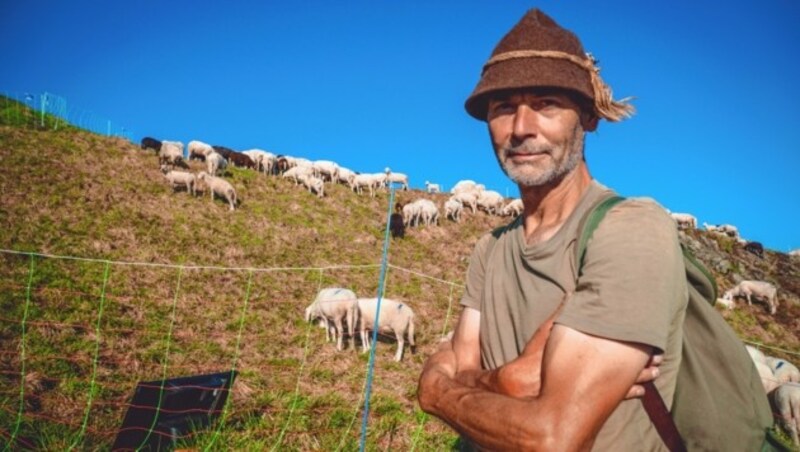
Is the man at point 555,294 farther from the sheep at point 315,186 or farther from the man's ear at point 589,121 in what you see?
the sheep at point 315,186

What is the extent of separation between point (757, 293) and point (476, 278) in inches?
1237

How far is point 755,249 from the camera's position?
37.4 meters

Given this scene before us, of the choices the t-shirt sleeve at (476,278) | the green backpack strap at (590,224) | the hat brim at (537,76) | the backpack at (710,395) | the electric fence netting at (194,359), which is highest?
the hat brim at (537,76)

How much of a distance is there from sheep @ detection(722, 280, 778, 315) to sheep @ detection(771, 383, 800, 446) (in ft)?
65.1

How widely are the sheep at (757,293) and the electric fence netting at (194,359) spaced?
72.4 feet

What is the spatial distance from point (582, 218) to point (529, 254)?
0.25 metres

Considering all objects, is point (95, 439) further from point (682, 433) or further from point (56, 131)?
point (56, 131)

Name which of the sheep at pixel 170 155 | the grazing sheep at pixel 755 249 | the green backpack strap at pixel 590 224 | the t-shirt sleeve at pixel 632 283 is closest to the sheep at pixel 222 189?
the sheep at pixel 170 155

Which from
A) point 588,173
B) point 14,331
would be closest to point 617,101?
point 588,173

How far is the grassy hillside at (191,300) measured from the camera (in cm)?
594

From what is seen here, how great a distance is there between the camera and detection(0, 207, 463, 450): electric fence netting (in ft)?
18.0

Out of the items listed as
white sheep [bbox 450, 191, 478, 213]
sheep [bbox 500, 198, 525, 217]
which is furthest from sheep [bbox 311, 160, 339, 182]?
sheep [bbox 500, 198, 525, 217]

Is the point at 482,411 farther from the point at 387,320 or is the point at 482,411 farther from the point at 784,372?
the point at 784,372

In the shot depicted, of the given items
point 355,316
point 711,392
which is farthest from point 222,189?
point 711,392
